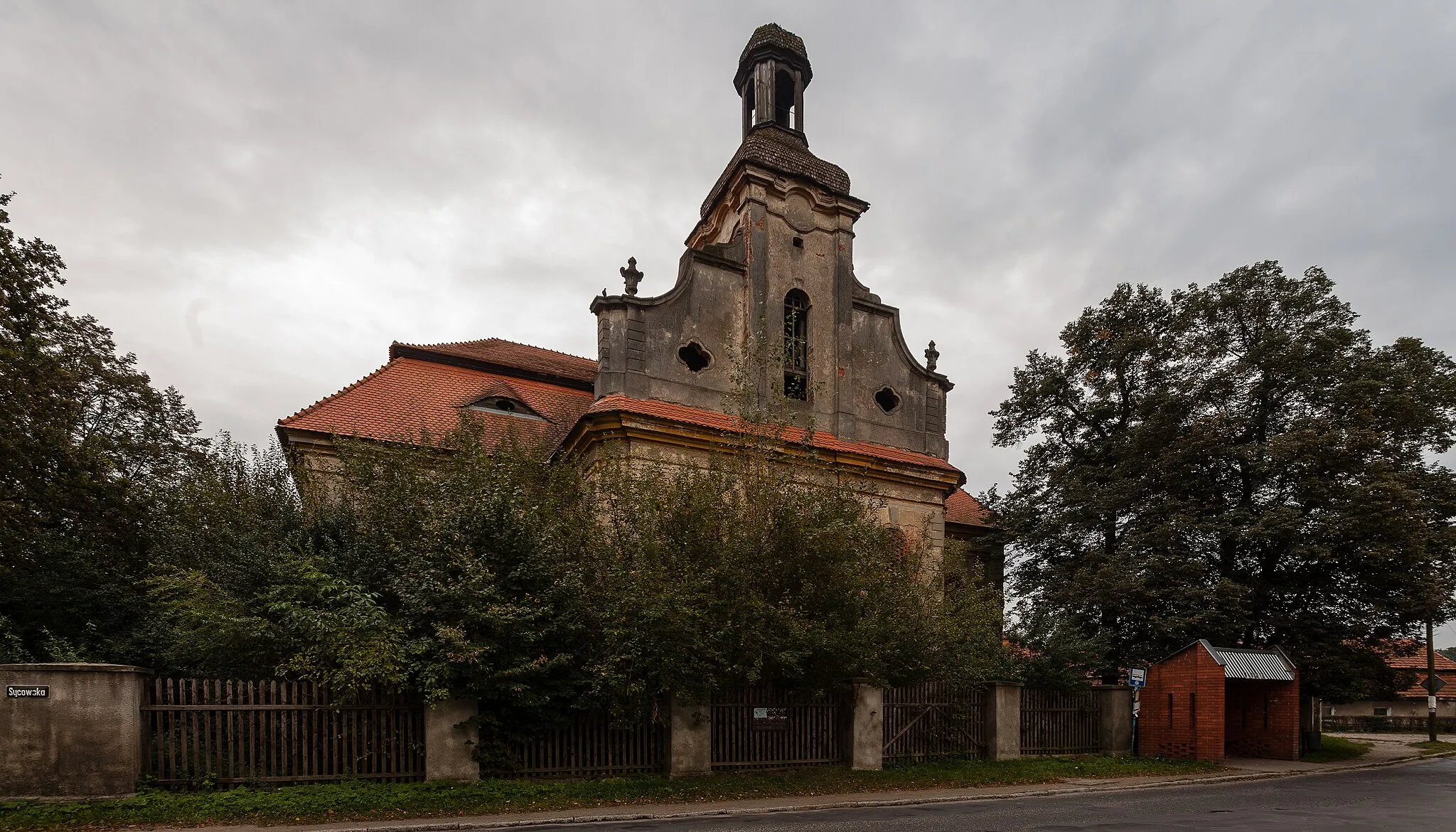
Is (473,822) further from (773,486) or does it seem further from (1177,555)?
(1177,555)

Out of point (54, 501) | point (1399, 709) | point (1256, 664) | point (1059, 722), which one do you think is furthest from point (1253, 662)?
point (1399, 709)

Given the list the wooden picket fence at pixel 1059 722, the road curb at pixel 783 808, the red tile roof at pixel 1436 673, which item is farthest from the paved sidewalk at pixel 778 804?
the red tile roof at pixel 1436 673

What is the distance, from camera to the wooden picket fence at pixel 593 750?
13055 mm

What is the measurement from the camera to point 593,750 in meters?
13.5

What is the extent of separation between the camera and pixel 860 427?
23141mm

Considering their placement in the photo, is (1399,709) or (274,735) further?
(1399,709)

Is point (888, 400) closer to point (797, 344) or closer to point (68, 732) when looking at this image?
point (797, 344)

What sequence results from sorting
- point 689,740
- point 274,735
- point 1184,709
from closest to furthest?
point 274,735, point 689,740, point 1184,709

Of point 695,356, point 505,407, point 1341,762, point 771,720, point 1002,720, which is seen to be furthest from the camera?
point 505,407

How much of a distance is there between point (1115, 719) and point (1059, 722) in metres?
1.72

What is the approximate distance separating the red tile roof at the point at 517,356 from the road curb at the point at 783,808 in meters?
15.2

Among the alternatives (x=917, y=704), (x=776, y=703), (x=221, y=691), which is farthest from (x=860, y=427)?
(x=221, y=691)

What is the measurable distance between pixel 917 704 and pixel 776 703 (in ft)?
11.2

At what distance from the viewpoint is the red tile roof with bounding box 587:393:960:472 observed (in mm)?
19578
